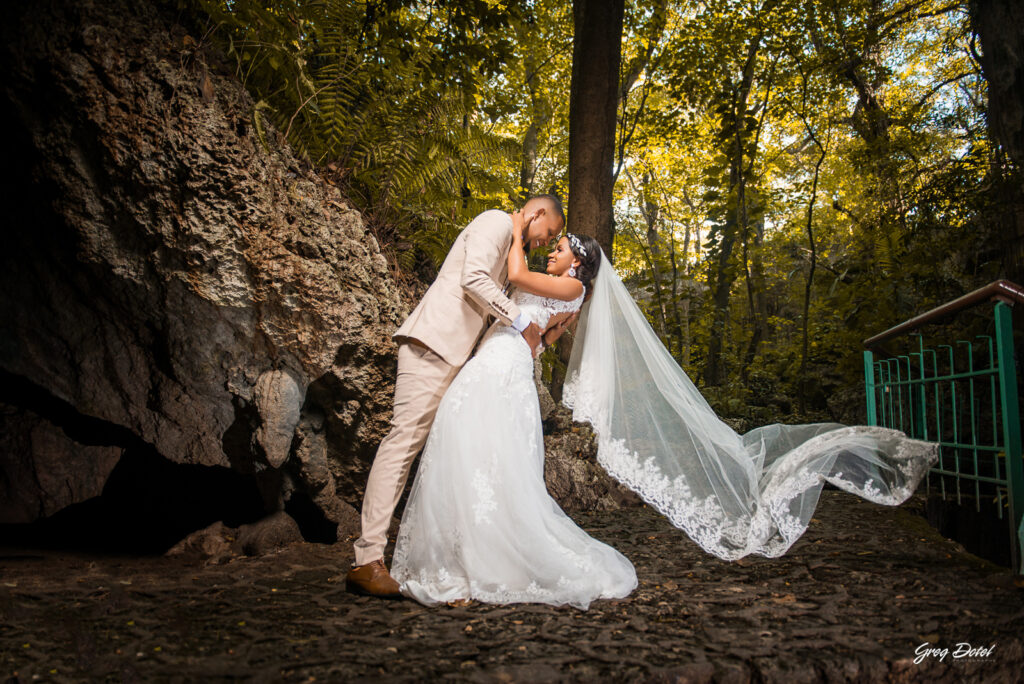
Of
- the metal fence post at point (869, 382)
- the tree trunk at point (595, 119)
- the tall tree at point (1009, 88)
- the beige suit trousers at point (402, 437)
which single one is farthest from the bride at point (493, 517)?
the tall tree at point (1009, 88)

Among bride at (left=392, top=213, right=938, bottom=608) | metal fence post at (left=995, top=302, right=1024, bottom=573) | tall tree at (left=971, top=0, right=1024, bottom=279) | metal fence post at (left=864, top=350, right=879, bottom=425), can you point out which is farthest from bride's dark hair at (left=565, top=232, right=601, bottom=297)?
tall tree at (left=971, top=0, right=1024, bottom=279)

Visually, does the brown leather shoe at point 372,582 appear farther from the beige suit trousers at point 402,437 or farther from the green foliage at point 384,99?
the green foliage at point 384,99

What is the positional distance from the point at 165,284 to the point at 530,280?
2091 mm

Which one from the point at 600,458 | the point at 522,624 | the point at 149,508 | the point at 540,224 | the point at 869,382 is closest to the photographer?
the point at 522,624

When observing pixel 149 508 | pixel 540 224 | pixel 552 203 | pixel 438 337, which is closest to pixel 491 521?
pixel 438 337

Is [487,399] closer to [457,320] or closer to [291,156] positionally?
[457,320]

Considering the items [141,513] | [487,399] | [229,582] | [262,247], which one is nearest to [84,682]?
[229,582]

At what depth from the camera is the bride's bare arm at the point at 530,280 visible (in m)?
3.30

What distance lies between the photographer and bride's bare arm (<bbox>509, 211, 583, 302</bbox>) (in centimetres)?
330

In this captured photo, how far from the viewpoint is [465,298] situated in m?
3.27

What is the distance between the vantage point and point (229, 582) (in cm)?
297

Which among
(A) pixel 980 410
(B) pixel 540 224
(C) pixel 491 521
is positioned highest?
(B) pixel 540 224

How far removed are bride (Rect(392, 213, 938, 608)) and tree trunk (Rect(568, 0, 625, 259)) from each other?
5.32ft

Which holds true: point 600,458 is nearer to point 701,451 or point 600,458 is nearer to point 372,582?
point 701,451
